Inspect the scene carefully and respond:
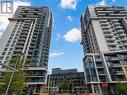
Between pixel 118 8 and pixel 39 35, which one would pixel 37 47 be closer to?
pixel 39 35

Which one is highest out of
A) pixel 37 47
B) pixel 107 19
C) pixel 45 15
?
pixel 45 15

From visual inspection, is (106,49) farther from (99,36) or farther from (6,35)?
(6,35)

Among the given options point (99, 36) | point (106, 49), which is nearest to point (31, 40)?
point (99, 36)

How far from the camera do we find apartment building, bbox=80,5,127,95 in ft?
161

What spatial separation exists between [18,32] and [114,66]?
160 ft

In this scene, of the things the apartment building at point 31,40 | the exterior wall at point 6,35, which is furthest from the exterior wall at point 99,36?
the exterior wall at point 6,35

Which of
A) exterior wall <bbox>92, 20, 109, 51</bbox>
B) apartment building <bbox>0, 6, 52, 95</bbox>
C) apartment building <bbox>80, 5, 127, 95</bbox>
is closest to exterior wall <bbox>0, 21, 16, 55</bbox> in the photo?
apartment building <bbox>0, 6, 52, 95</bbox>

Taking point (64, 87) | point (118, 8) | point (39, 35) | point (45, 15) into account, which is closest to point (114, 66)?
point (64, 87)

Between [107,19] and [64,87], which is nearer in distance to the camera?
[64,87]

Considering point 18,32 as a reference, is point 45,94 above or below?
below

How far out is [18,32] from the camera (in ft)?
263

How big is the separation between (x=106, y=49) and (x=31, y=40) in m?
34.7

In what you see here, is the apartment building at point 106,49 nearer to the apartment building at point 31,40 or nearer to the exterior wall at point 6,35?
the apartment building at point 31,40

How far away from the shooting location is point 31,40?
253ft
